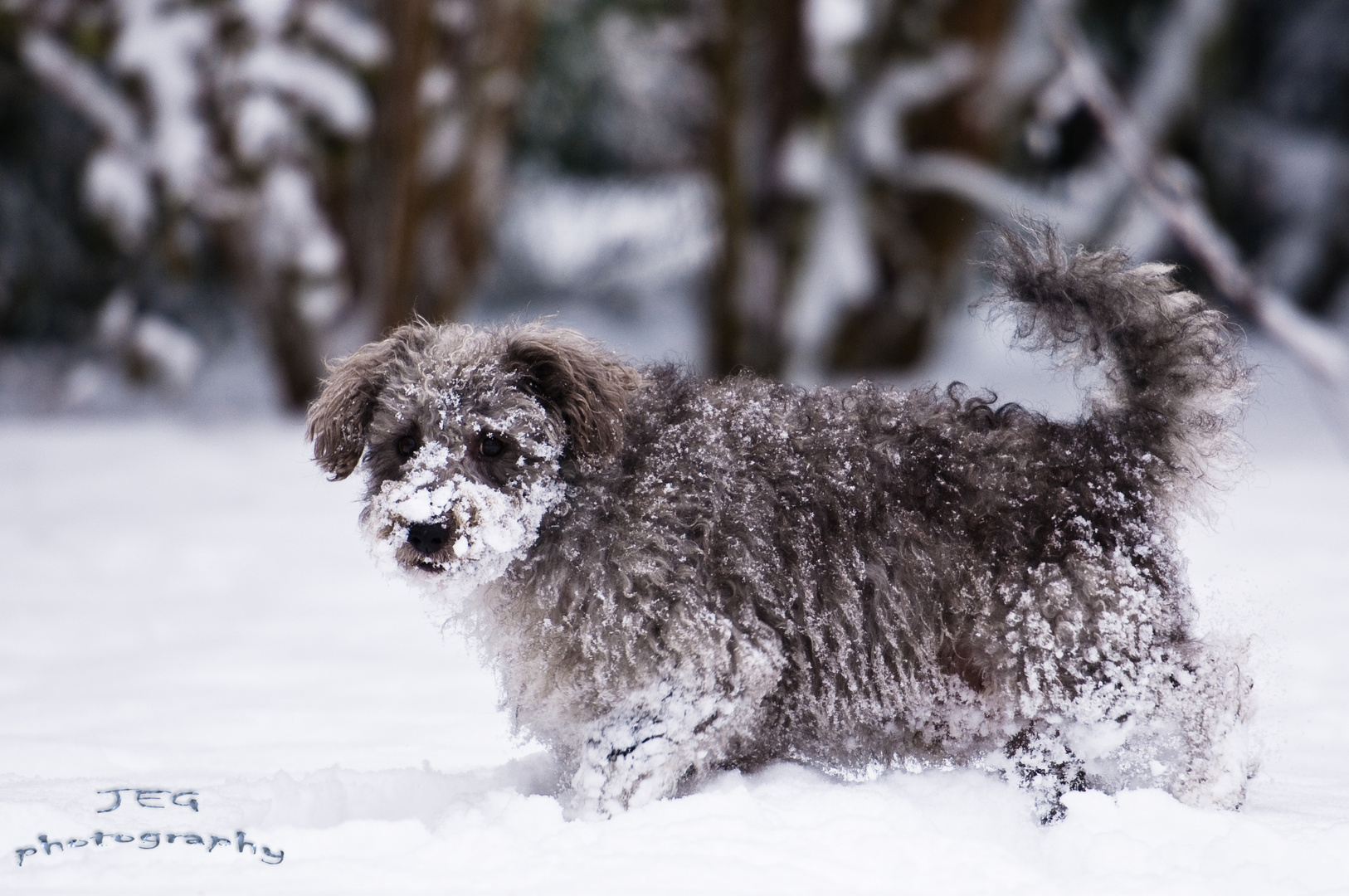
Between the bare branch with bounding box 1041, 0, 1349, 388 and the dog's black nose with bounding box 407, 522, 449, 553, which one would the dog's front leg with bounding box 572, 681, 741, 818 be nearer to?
the dog's black nose with bounding box 407, 522, 449, 553

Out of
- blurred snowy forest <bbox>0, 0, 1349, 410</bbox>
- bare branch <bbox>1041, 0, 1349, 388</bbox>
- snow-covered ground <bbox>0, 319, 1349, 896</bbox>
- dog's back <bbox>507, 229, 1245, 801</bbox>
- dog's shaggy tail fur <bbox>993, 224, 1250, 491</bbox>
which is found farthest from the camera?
blurred snowy forest <bbox>0, 0, 1349, 410</bbox>

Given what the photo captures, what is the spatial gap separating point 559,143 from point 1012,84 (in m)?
6.45

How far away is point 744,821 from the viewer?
3.69 meters

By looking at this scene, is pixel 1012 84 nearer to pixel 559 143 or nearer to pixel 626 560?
pixel 559 143

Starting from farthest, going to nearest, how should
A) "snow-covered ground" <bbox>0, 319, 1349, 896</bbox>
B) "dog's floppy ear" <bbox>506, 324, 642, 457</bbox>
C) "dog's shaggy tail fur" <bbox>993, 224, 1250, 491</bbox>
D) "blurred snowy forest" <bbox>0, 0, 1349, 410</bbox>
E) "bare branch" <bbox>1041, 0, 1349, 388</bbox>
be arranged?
"blurred snowy forest" <bbox>0, 0, 1349, 410</bbox>, "bare branch" <bbox>1041, 0, 1349, 388</bbox>, "dog's floppy ear" <bbox>506, 324, 642, 457</bbox>, "dog's shaggy tail fur" <bbox>993, 224, 1250, 491</bbox>, "snow-covered ground" <bbox>0, 319, 1349, 896</bbox>

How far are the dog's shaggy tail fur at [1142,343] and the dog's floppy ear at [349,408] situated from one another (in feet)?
6.49

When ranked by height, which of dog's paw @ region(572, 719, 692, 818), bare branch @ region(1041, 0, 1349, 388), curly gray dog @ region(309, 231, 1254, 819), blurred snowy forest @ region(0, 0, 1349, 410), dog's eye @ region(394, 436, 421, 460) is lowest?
dog's paw @ region(572, 719, 692, 818)

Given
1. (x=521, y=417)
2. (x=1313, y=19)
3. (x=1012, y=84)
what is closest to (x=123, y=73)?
(x=1012, y=84)

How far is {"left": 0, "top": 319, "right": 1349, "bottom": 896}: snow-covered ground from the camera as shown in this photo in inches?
135

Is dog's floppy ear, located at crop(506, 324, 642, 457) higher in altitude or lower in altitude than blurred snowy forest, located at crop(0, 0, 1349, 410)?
lower

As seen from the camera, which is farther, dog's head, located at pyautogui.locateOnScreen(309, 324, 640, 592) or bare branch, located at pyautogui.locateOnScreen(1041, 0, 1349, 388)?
bare branch, located at pyautogui.locateOnScreen(1041, 0, 1349, 388)

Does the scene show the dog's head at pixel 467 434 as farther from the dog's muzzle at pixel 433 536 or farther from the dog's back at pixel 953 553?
the dog's back at pixel 953 553

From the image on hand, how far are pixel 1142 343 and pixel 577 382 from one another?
1662mm

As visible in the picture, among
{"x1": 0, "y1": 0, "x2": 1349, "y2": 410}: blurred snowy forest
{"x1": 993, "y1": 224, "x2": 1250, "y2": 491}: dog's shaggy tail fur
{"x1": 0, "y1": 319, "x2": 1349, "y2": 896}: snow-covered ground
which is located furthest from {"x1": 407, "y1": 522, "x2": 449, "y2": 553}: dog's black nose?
{"x1": 0, "y1": 0, "x2": 1349, "y2": 410}: blurred snowy forest
